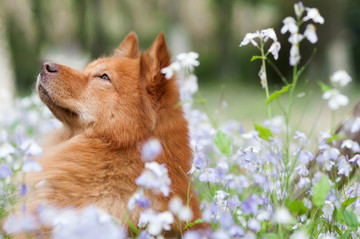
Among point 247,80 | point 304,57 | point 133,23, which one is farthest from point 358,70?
point 133,23

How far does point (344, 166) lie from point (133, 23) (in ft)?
76.6

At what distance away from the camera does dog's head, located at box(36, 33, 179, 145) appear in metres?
2.72

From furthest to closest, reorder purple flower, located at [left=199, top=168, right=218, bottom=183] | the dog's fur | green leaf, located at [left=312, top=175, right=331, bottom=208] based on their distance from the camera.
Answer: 1. the dog's fur
2. purple flower, located at [left=199, top=168, right=218, bottom=183]
3. green leaf, located at [left=312, top=175, right=331, bottom=208]

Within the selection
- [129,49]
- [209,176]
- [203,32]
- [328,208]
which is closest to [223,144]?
[209,176]

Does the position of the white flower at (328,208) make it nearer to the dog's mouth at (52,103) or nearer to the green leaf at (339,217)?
the green leaf at (339,217)

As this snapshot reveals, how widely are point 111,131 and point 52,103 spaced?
18.1 inches

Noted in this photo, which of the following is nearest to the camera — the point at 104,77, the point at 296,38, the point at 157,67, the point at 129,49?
the point at 296,38

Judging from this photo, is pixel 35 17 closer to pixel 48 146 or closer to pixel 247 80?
pixel 48 146

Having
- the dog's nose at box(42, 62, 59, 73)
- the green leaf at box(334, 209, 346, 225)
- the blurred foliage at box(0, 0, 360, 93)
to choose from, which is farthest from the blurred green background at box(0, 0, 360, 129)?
the green leaf at box(334, 209, 346, 225)

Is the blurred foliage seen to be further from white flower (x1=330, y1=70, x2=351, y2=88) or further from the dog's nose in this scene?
white flower (x1=330, y1=70, x2=351, y2=88)

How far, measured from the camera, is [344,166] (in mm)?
2324

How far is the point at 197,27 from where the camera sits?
89.4 feet

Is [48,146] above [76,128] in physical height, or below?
below

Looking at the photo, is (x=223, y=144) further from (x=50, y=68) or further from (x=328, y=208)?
(x=50, y=68)
